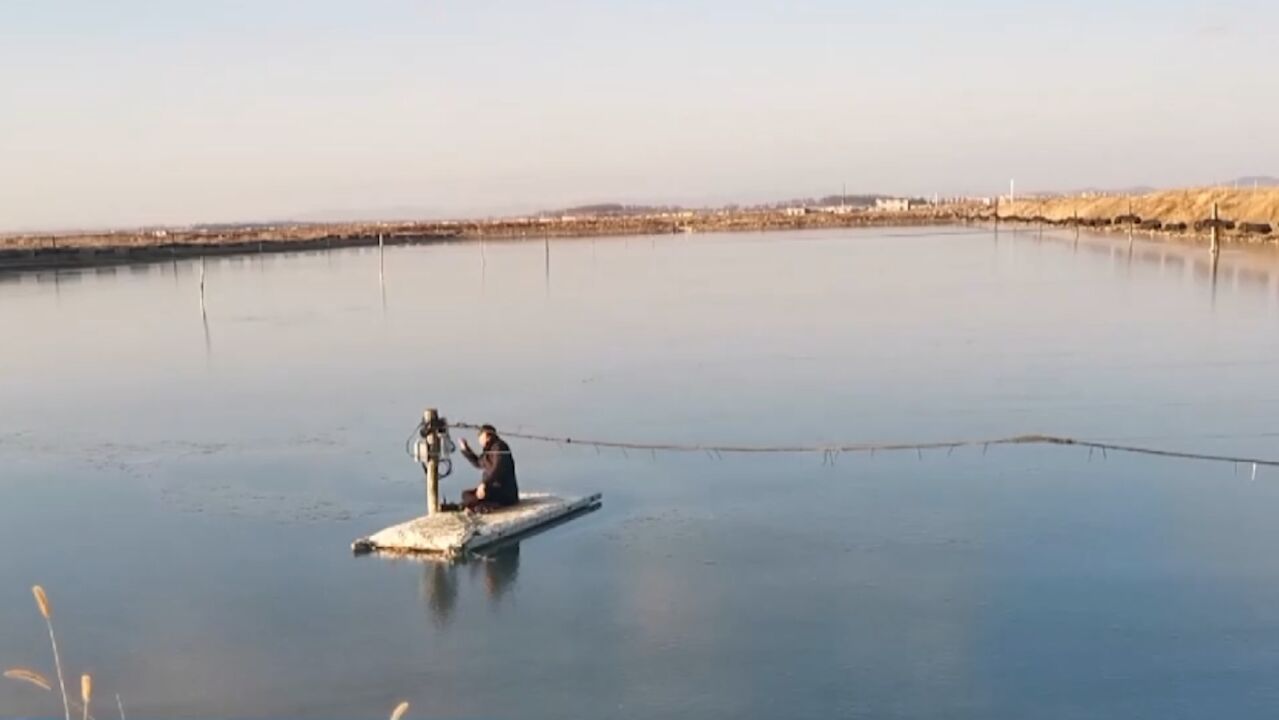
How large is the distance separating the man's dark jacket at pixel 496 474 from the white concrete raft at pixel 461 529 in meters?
0.09

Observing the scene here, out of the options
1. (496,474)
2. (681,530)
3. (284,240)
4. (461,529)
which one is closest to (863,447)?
(681,530)

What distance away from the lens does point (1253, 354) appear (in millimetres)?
14062

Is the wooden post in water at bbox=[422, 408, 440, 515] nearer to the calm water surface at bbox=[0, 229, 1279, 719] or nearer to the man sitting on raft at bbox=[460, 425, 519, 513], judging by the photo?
the man sitting on raft at bbox=[460, 425, 519, 513]

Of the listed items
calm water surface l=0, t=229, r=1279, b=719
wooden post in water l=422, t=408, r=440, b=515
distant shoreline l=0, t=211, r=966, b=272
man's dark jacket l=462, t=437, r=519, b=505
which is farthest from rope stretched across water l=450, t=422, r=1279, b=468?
distant shoreline l=0, t=211, r=966, b=272

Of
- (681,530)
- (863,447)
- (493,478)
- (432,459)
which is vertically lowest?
(681,530)

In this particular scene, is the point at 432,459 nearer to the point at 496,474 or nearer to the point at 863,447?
the point at 496,474

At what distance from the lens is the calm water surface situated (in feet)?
18.3

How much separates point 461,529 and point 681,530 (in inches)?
51.6

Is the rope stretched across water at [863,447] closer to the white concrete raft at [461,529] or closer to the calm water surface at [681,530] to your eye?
the calm water surface at [681,530]

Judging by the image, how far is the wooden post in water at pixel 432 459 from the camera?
312 inches

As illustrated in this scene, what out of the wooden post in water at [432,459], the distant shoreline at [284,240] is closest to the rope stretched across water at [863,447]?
the wooden post in water at [432,459]

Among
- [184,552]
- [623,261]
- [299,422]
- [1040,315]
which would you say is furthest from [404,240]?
[184,552]

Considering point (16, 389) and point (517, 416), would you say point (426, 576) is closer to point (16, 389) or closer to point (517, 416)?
point (517, 416)

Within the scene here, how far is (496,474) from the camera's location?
8.33m
